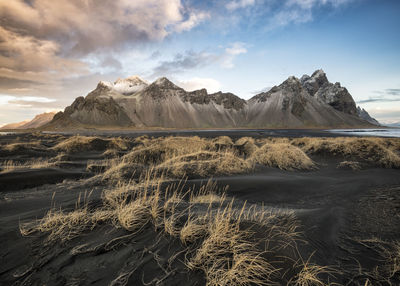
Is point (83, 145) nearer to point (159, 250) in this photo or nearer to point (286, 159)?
point (286, 159)

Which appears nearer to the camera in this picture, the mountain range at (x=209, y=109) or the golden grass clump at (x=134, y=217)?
the golden grass clump at (x=134, y=217)

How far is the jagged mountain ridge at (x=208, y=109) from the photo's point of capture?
127 metres

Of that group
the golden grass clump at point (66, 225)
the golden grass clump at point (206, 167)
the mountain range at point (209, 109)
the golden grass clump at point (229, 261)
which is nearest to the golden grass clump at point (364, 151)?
the golden grass clump at point (206, 167)

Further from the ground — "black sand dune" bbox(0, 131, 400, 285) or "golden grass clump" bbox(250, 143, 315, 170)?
"black sand dune" bbox(0, 131, 400, 285)

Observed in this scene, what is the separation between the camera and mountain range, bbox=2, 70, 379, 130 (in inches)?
4998

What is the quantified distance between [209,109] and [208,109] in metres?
0.82

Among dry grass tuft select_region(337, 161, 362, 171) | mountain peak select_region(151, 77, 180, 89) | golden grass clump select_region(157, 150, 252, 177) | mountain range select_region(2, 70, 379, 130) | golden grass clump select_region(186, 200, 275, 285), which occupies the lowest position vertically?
dry grass tuft select_region(337, 161, 362, 171)

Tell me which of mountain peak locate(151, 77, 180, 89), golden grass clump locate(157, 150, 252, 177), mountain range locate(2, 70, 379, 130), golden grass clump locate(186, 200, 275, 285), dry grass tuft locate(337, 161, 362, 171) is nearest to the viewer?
golden grass clump locate(186, 200, 275, 285)

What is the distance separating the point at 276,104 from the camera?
162 meters

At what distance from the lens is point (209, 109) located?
161m

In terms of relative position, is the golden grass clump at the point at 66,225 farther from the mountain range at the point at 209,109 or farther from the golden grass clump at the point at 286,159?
the mountain range at the point at 209,109

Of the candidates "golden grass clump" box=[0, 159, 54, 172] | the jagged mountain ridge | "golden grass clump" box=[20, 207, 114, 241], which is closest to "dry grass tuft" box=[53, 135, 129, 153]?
"golden grass clump" box=[0, 159, 54, 172]

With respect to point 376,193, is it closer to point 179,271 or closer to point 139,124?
point 179,271

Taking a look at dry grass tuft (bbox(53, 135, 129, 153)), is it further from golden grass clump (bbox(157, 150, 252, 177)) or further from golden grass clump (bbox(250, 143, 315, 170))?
golden grass clump (bbox(250, 143, 315, 170))
